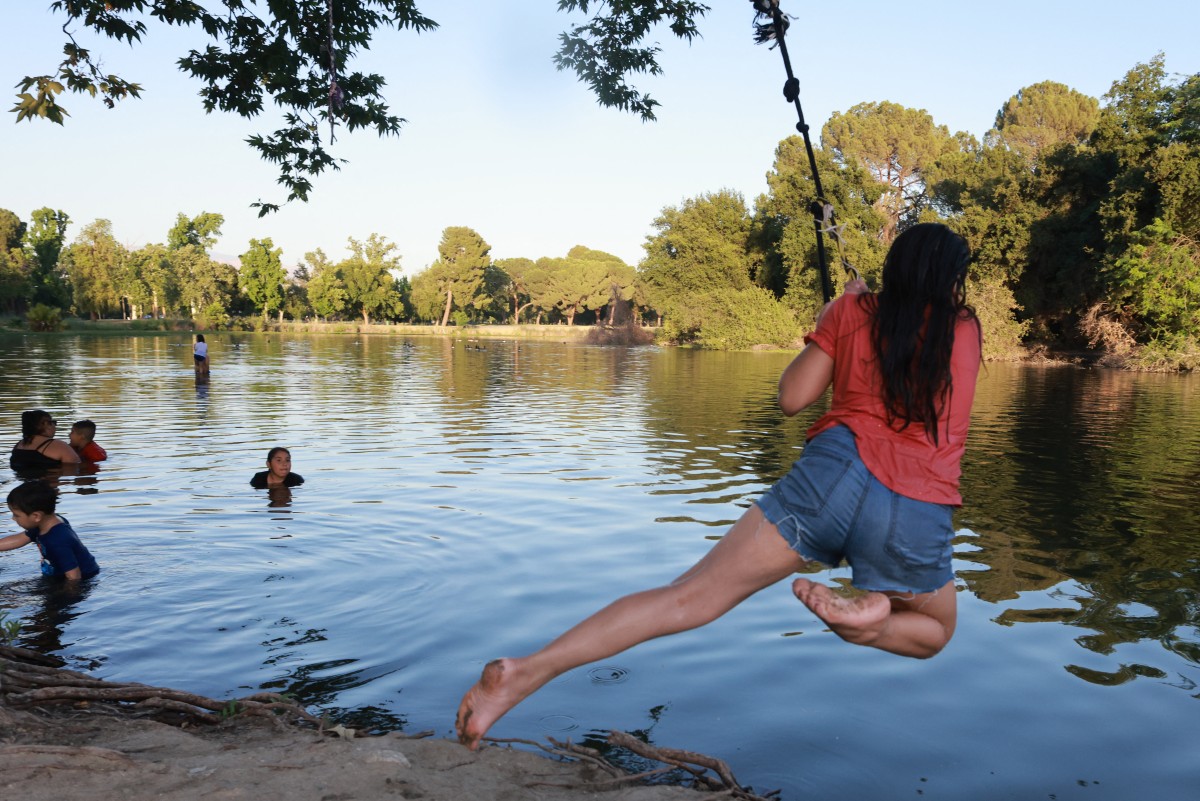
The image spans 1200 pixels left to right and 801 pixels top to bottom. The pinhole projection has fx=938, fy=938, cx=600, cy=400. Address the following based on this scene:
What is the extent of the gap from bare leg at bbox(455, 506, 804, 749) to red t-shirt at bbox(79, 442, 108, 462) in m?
11.9

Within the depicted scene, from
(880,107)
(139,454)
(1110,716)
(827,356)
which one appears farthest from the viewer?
(880,107)

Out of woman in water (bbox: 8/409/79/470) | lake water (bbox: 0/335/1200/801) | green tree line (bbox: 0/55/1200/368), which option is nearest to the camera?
lake water (bbox: 0/335/1200/801)

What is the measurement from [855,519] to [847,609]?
1.00 feet

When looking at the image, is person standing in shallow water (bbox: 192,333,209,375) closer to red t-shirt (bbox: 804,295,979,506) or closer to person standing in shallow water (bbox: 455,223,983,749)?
person standing in shallow water (bbox: 455,223,983,749)

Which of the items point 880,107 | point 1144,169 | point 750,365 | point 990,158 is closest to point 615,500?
point 750,365

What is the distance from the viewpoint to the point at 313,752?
3799 mm

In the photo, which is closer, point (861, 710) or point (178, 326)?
point (861, 710)

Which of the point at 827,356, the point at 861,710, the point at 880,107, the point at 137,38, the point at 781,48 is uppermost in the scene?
the point at 880,107

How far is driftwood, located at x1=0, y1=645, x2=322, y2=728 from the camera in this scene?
4.45 meters

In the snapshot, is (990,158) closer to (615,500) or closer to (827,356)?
(615,500)

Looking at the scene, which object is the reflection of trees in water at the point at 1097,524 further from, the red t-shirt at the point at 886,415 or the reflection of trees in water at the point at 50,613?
the reflection of trees in water at the point at 50,613

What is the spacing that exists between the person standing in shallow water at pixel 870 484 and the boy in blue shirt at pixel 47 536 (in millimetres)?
5533

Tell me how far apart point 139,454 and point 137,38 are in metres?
9.03

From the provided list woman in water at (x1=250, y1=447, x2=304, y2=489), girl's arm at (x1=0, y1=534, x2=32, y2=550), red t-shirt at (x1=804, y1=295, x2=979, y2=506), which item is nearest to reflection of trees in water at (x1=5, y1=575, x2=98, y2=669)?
girl's arm at (x1=0, y1=534, x2=32, y2=550)
